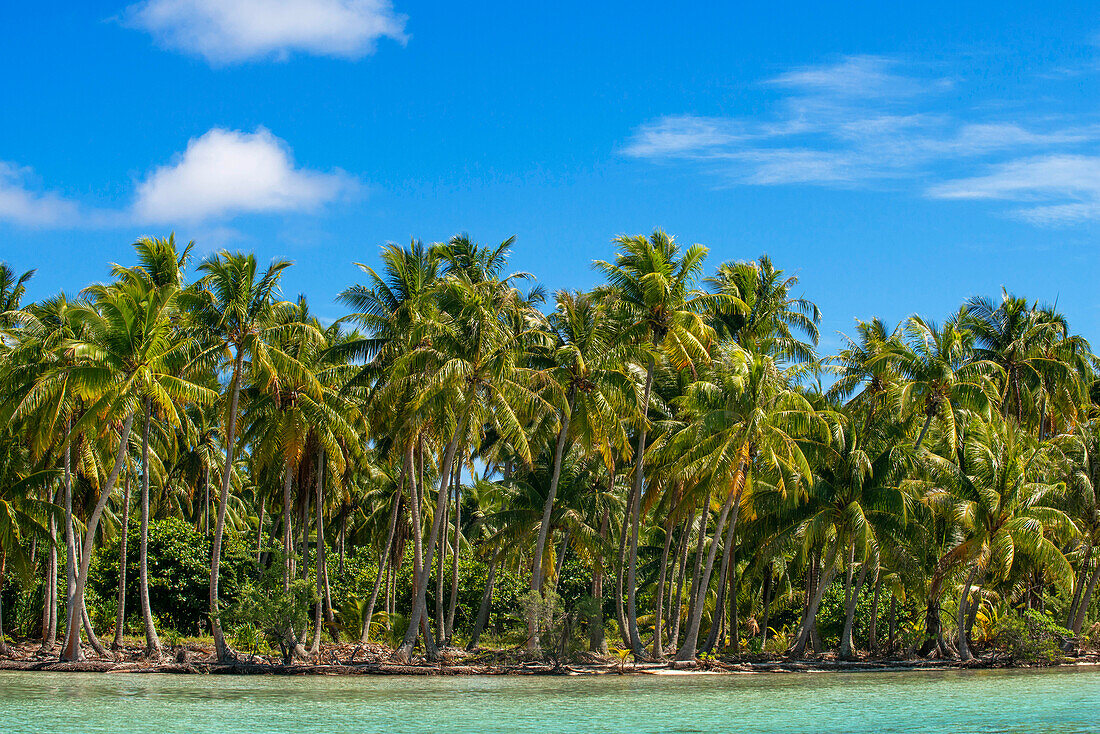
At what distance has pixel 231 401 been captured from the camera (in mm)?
28156

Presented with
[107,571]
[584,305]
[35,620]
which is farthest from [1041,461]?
[35,620]

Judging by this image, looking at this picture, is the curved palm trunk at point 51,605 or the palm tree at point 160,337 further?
the curved palm trunk at point 51,605

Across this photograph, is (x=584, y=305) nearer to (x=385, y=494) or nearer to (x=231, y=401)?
(x=231, y=401)

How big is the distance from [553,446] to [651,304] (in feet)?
22.0

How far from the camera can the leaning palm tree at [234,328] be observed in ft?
86.3

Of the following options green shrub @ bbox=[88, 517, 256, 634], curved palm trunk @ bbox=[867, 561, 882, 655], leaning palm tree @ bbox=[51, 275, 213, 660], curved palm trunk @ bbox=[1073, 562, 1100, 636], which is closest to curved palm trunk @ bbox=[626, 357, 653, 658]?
A: curved palm trunk @ bbox=[867, 561, 882, 655]

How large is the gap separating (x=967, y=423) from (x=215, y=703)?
25.2m

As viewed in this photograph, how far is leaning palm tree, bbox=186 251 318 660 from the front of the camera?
2631 centimetres

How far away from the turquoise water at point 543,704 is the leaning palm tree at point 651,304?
5825 mm

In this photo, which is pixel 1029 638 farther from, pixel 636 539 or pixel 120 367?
pixel 120 367

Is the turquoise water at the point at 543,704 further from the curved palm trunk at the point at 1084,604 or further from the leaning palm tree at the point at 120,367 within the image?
the curved palm trunk at the point at 1084,604

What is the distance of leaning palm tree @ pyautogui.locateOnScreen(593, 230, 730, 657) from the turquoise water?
5825 mm

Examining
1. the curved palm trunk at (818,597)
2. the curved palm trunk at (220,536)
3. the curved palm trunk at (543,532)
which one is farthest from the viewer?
the curved palm trunk at (818,597)

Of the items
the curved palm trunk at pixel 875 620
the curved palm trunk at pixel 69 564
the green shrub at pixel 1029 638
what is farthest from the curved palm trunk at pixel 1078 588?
the curved palm trunk at pixel 69 564
